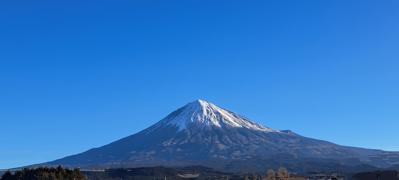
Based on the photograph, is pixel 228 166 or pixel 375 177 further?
pixel 228 166

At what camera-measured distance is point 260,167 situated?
192 meters

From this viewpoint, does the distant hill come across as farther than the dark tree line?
Yes

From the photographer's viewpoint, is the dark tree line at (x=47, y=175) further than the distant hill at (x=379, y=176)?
No

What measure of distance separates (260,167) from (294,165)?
1038 centimetres

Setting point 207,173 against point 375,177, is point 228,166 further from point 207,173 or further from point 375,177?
point 375,177

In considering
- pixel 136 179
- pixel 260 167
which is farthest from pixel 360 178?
pixel 260 167

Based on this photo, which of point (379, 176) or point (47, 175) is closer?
point (47, 175)

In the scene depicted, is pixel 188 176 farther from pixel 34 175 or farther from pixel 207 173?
pixel 34 175

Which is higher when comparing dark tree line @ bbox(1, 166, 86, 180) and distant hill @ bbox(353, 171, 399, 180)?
distant hill @ bbox(353, 171, 399, 180)

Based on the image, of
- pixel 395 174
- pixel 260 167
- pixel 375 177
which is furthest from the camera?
pixel 260 167

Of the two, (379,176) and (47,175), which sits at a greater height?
(379,176)

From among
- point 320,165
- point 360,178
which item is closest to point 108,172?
point 360,178

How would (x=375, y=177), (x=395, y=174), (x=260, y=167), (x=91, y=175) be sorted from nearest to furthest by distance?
A: (x=375, y=177), (x=395, y=174), (x=91, y=175), (x=260, y=167)

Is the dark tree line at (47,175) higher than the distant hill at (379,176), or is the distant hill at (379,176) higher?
the distant hill at (379,176)
